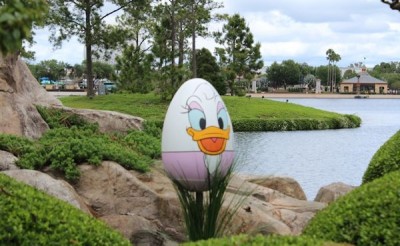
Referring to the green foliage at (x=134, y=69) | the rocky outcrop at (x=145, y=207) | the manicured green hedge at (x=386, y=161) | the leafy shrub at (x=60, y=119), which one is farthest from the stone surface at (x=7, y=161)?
the green foliage at (x=134, y=69)

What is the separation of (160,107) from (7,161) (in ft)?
61.2

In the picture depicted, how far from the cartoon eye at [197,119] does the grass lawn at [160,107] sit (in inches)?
723

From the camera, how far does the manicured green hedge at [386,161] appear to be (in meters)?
4.05

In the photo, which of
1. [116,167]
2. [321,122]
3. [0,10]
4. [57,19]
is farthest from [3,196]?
[57,19]

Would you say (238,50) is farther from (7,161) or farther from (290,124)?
(7,161)

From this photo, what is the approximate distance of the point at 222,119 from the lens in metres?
3.98

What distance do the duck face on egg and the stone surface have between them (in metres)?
2.37

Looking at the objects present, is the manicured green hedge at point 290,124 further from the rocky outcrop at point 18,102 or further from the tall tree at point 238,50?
the rocky outcrop at point 18,102

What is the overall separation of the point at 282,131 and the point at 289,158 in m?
9.53

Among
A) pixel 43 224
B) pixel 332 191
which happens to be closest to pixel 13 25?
pixel 43 224

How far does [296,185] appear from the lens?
7.86 meters

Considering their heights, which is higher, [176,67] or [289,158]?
[176,67]

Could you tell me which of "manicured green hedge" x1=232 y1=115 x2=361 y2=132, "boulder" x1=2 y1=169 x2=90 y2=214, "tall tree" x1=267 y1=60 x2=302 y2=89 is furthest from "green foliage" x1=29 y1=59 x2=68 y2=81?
"boulder" x1=2 y1=169 x2=90 y2=214

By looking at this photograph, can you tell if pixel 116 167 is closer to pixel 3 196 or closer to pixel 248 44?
pixel 3 196
